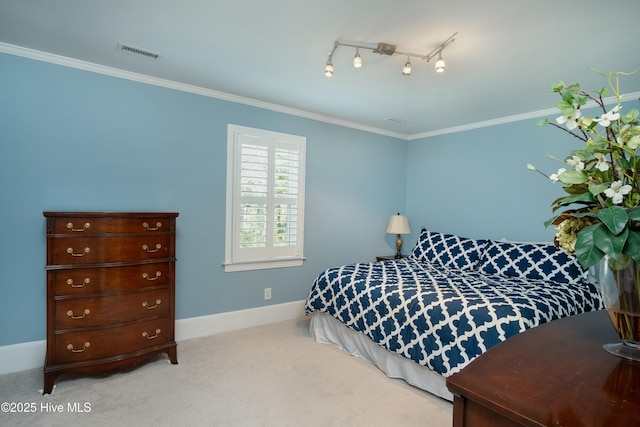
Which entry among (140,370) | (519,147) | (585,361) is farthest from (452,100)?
(140,370)

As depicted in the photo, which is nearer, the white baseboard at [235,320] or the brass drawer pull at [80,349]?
the brass drawer pull at [80,349]

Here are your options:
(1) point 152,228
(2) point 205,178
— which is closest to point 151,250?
(1) point 152,228

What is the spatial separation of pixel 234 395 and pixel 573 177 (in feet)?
7.57

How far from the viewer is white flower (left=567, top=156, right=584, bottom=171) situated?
938 millimetres

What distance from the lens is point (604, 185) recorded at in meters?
0.88

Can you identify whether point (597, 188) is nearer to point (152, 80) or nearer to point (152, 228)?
point (152, 228)

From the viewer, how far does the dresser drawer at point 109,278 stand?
2289 mm

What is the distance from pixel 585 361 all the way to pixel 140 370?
2.82m

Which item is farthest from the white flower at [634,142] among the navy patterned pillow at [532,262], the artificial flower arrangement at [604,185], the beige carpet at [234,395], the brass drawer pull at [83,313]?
the brass drawer pull at [83,313]

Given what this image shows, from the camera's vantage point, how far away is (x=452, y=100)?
11.1ft

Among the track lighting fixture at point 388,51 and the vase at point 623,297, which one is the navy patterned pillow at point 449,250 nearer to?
the track lighting fixture at point 388,51

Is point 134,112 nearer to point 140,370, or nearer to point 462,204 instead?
point 140,370

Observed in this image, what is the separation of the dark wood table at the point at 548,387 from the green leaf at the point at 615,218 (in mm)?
376

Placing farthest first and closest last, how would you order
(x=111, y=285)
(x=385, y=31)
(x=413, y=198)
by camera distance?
(x=413, y=198)
(x=111, y=285)
(x=385, y=31)
